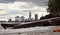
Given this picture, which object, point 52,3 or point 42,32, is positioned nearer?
point 42,32

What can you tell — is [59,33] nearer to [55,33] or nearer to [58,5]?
[55,33]

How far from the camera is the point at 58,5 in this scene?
1061 cm

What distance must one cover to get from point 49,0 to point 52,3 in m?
0.63

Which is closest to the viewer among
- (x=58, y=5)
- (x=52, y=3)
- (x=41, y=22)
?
(x=41, y=22)

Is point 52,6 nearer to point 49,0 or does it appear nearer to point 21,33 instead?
point 49,0

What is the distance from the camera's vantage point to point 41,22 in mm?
3842

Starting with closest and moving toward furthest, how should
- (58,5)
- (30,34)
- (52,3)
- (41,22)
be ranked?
(30,34), (41,22), (58,5), (52,3)

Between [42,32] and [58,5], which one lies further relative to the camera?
[58,5]

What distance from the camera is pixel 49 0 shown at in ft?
41.1

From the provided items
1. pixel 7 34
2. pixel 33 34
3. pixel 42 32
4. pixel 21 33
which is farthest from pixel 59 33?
pixel 7 34

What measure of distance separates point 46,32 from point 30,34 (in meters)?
0.21

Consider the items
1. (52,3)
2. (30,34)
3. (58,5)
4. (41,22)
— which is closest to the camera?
(30,34)

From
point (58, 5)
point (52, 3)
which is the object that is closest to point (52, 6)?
point (52, 3)

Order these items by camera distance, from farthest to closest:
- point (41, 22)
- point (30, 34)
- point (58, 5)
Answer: point (58, 5), point (41, 22), point (30, 34)
